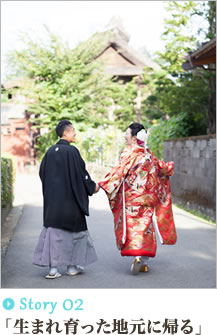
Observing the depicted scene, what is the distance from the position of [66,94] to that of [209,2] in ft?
39.2

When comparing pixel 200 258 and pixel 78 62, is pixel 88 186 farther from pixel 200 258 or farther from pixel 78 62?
pixel 78 62

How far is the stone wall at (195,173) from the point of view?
499 inches

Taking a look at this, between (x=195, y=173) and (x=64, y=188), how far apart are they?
797cm

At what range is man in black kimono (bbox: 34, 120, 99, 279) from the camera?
6574 millimetres

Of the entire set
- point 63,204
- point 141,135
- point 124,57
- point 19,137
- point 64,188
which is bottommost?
point 63,204

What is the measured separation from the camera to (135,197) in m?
7.01

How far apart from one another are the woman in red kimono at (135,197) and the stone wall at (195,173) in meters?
5.44

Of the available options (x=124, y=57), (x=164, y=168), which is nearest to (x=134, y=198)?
(x=164, y=168)

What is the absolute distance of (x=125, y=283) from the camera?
6.41 meters

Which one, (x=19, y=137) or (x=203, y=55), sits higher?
(x=203, y=55)

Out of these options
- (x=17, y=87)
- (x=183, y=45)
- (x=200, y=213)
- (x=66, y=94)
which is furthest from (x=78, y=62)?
(x=200, y=213)

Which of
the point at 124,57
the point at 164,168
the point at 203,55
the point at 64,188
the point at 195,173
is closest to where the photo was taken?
the point at 64,188

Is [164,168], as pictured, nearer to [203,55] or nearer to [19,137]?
[203,55]

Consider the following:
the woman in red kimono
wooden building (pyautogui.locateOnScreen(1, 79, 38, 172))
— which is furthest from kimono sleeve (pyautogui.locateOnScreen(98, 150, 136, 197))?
wooden building (pyautogui.locateOnScreen(1, 79, 38, 172))
